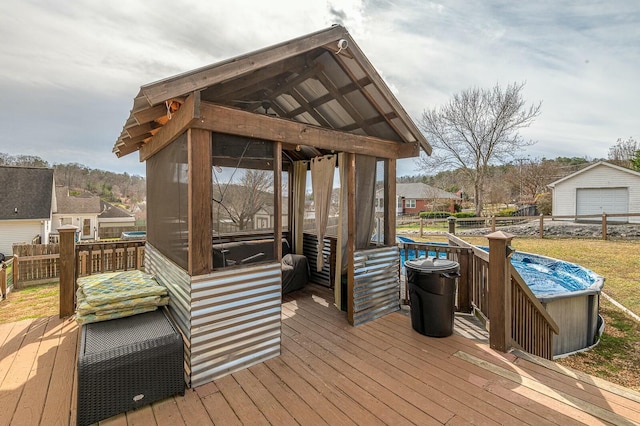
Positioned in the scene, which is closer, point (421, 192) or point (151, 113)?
point (151, 113)

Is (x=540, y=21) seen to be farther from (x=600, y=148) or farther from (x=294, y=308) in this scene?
(x=600, y=148)

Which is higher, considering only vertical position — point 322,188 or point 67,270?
point 322,188

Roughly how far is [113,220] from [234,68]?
31.2m

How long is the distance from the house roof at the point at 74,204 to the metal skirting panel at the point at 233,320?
2822 centimetres

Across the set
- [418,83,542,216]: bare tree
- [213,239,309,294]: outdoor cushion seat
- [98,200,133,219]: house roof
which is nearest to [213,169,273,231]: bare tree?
[213,239,309,294]: outdoor cushion seat

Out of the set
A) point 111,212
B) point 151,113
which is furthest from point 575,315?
point 111,212

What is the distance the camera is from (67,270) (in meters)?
4.05

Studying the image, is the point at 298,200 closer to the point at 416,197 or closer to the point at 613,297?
the point at 613,297

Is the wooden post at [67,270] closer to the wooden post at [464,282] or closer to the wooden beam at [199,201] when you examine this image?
the wooden beam at [199,201]

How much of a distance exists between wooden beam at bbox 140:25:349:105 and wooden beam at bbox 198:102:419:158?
8.9 inches

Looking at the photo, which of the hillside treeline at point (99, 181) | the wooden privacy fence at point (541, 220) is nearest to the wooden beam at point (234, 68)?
the wooden privacy fence at point (541, 220)

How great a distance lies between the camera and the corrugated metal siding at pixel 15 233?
1666 centimetres

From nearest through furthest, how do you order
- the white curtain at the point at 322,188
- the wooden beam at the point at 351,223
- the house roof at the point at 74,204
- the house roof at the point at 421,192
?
the wooden beam at the point at 351,223
the white curtain at the point at 322,188
the house roof at the point at 74,204
the house roof at the point at 421,192

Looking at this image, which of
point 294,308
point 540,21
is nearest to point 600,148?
point 540,21
